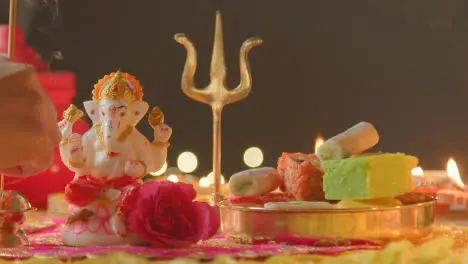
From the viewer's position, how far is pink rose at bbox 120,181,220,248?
0.66 meters

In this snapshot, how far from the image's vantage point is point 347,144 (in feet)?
2.59

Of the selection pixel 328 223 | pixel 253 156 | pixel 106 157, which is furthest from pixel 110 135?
pixel 253 156

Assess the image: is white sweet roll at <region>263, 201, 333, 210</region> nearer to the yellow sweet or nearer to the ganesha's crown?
the yellow sweet

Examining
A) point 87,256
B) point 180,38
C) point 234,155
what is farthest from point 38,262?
point 234,155

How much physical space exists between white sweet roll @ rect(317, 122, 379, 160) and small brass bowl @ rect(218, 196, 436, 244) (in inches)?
3.7

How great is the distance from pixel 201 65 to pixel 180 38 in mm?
1456

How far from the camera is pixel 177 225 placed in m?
0.67

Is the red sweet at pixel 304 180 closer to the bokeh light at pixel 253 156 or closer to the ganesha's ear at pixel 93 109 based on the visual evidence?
the ganesha's ear at pixel 93 109

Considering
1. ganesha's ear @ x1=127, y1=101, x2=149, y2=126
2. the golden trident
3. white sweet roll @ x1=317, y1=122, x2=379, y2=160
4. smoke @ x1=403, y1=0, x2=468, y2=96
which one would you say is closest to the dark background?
smoke @ x1=403, y1=0, x2=468, y2=96

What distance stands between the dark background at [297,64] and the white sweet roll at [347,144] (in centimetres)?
148

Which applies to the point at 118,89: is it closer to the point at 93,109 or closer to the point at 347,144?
the point at 93,109

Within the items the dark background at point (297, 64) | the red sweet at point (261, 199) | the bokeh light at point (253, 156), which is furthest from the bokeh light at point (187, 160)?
the red sweet at point (261, 199)

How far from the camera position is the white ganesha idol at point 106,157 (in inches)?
28.1

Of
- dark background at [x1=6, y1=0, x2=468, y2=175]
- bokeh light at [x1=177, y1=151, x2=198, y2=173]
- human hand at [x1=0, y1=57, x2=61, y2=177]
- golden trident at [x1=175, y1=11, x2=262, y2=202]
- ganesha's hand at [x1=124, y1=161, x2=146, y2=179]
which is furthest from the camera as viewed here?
bokeh light at [x1=177, y1=151, x2=198, y2=173]
